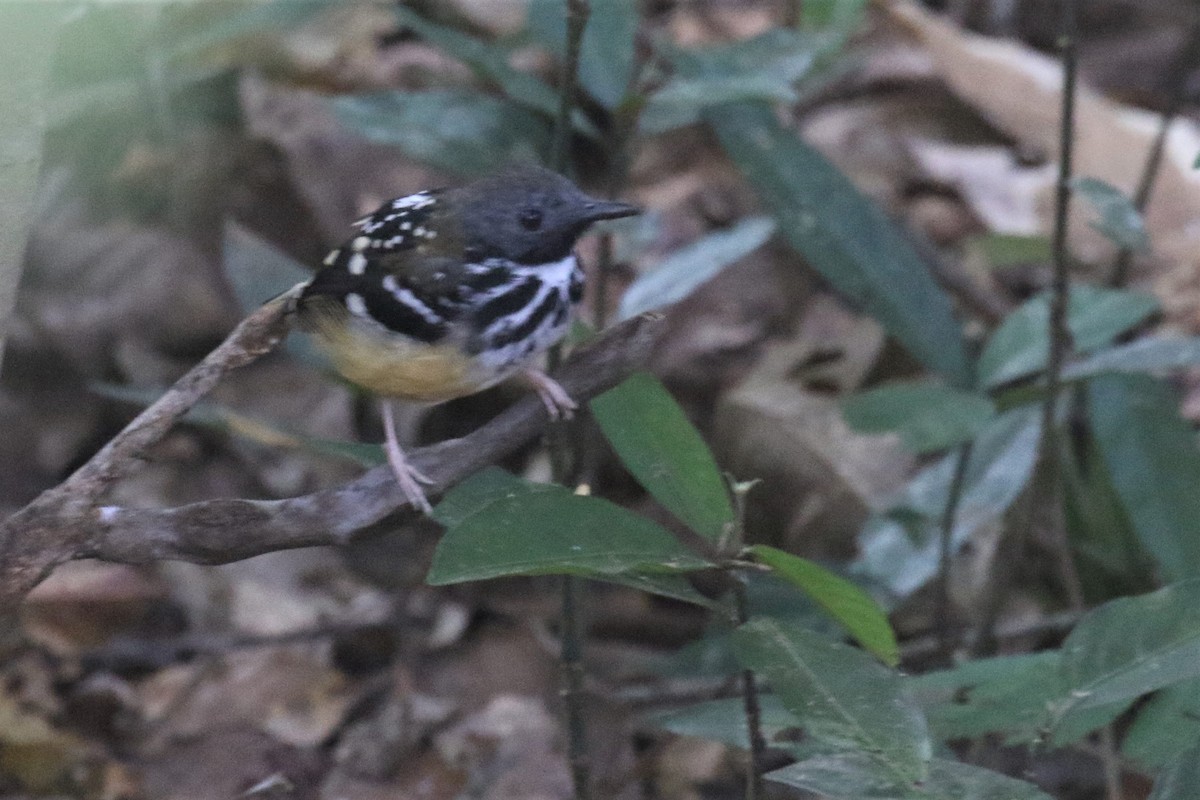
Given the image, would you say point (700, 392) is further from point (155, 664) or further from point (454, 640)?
point (155, 664)

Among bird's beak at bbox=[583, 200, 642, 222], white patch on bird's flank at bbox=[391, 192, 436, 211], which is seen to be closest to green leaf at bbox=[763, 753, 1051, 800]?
bird's beak at bbox=[583, 200, 642, 222]

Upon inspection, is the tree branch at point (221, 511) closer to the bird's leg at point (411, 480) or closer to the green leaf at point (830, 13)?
the bird's leg at point (411, 480)

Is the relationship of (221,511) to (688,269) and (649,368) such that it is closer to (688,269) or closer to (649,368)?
(688,269)

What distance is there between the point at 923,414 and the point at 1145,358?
1.25 ft

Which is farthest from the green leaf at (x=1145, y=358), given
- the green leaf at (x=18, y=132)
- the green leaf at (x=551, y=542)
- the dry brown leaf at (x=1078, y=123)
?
the green leaf at (x=18, y=132)

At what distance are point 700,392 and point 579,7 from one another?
1.80 m

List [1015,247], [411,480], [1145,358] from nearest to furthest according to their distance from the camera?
[411,480], [1145,358], [1015,247]

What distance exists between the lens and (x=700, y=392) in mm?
3814

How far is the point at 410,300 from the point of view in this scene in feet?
7.11

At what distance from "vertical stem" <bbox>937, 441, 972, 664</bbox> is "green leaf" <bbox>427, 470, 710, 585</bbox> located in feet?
3.85

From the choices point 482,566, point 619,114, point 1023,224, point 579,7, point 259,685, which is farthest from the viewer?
point 1023,224

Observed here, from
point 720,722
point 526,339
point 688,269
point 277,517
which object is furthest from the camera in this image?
point 688,269

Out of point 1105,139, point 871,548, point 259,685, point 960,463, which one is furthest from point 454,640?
point 1105,139

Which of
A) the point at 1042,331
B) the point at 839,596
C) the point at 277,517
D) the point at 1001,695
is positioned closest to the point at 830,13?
the point at 1042,331
